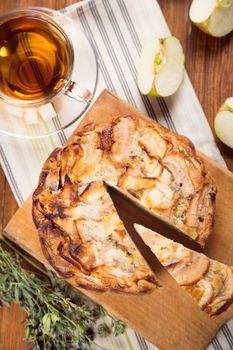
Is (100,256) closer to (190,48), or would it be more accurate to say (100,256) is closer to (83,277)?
(83,277)

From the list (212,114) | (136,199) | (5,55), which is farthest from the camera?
(212,114)

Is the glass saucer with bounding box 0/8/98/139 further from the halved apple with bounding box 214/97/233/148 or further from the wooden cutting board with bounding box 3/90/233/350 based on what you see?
the halved apple with bounding box 214/97/233/148

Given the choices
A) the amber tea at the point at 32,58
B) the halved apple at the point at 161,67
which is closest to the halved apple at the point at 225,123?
the halved apple at the point at 161,67

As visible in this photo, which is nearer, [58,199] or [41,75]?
[58,199]

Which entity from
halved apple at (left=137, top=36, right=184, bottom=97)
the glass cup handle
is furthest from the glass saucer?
halved apple at (left=137, top=36, right=184, bottom=97)

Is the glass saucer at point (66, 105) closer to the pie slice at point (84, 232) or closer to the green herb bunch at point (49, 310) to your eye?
the pie slice at point (84, 232)

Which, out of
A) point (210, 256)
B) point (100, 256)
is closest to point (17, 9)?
point (100, 256)

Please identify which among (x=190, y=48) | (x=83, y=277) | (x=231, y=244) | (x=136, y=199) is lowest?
(x=231, y=244)
